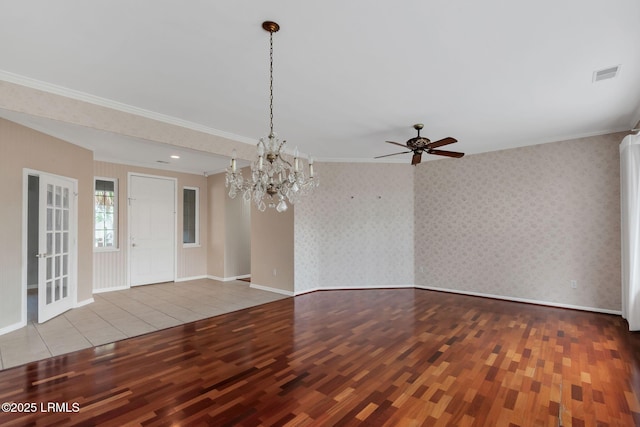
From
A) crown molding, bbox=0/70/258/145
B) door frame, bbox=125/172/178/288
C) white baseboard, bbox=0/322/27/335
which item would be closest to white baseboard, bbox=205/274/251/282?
door frame, bbox=125/172/178/288

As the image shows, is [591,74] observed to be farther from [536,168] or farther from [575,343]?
[575,343]

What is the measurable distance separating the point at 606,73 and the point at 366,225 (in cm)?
431

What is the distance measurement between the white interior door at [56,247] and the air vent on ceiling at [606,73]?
6612 mm

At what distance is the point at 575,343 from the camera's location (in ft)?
11.3

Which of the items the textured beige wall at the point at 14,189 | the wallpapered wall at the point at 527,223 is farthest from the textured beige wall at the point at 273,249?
the textured beige wall at the point at 14,189

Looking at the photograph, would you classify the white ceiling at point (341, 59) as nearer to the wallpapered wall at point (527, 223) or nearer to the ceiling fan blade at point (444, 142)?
the ceiling fan blade at point (444, 142)

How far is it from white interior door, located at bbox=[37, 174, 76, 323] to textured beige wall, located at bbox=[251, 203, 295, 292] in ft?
9.93

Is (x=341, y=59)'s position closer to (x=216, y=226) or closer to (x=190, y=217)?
(x=216, y=226)

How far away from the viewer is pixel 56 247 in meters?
4.43

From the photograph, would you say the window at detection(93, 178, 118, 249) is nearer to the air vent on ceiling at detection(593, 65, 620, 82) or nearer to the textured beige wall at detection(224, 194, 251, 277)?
the textured beige wall at detection(224, 194, 251, 277)

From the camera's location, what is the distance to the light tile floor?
3334mm

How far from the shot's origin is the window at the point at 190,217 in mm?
7266

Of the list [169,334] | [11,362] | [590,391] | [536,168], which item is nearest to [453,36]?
[590,391]

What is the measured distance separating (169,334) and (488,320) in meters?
4.30
